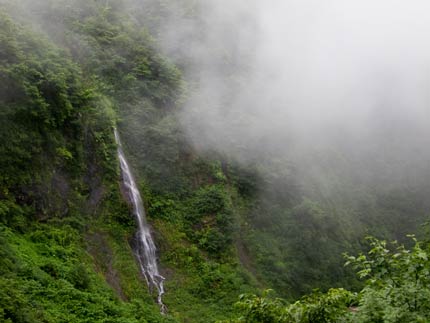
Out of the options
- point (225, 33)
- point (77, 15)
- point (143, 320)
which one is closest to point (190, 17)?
point (225, 33)

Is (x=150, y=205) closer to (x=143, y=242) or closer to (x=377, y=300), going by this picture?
(x=143, y=242)

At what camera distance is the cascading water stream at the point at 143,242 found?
17.1 metres

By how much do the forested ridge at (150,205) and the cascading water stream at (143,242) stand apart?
1.15ft

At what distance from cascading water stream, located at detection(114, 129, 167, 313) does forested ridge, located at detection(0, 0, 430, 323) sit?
350mm

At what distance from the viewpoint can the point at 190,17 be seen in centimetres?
3397

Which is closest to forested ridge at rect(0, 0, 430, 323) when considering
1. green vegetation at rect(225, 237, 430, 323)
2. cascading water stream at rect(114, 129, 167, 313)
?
green vegetation at rect(225, 237, 430, 323)

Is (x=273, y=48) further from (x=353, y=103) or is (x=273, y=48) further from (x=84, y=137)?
(x=84, y=137)

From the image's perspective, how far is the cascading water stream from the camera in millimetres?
17125

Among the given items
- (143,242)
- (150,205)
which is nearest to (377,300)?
(143,242)

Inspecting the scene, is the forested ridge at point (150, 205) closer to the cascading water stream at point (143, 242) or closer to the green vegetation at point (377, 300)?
the green vegetation at point (377, 300)

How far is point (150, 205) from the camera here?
20.3 m

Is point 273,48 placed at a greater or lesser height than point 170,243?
greater

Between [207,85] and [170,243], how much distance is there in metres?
13.1

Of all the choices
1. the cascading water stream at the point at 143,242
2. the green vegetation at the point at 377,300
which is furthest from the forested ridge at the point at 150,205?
the cascading water stream at the point at 143,242
